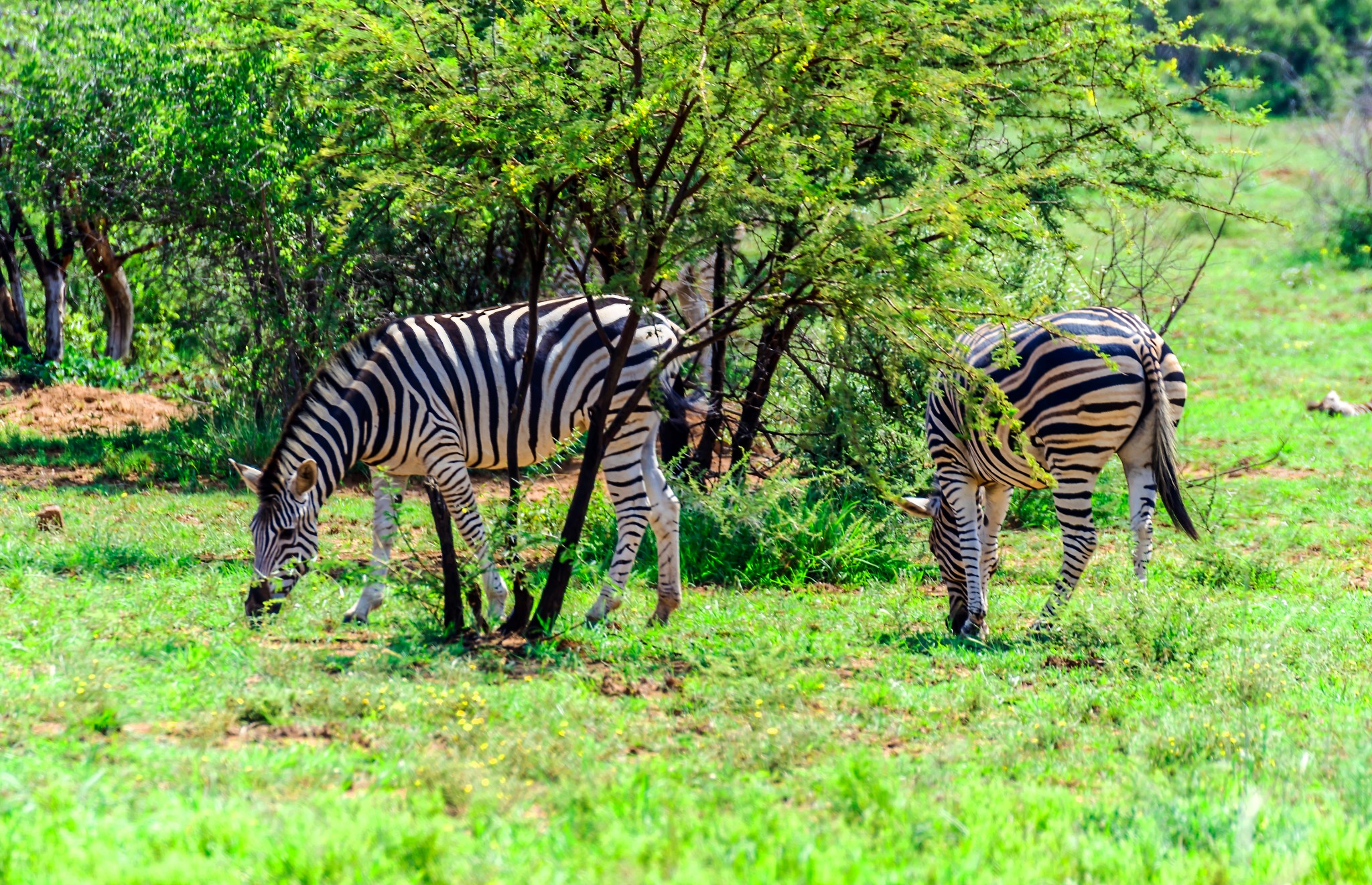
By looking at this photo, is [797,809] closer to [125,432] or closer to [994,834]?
[994,834]

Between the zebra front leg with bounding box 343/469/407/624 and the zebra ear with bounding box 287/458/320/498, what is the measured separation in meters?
0.40

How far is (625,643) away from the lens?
7074mm

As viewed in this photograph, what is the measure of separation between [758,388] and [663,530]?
10.0 feet

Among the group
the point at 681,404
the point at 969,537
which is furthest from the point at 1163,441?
the point at 681,404

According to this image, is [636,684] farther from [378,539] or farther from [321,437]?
[378,539]

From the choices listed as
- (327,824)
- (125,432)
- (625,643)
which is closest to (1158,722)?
(625,643)

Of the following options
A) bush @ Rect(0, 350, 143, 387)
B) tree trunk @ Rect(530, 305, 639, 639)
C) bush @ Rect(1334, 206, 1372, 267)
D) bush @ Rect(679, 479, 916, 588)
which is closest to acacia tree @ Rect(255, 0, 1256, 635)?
tree trunk @ Rect(530, 305, 639, 639)

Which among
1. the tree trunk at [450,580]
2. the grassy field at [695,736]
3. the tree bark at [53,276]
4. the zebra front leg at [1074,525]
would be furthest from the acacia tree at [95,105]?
the zebra front leg at [1074,525]

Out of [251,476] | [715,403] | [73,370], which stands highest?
[715,403]

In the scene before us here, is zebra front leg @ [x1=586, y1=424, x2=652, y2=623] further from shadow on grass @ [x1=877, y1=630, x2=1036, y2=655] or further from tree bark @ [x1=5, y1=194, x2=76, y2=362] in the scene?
tree bark @ [x1=5, y1=194, x2=76, y2=362]

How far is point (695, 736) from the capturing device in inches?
216

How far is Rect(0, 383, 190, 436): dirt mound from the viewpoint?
49.0ft

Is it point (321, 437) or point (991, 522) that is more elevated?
point (321, 437)

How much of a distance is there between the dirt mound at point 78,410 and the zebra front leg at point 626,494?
332 inches
